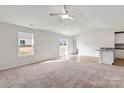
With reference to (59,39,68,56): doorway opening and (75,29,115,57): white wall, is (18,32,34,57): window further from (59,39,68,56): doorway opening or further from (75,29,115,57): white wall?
(75,29,115,57): white wall

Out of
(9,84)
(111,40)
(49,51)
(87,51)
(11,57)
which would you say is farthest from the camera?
(87,51)

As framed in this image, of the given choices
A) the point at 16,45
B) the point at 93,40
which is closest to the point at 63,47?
the point at 93,40

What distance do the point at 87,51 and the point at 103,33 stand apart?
2.32m

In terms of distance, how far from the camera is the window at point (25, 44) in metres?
5.89

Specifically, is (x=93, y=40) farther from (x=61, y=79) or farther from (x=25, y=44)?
(x=61, y=79)

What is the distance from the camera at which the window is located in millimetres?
5887

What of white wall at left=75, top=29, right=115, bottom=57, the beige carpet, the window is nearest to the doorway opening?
white wall at left=75, top=29, right=115, bottom=57

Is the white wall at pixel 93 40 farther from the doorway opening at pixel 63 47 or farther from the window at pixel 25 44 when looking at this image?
the window at pixel 25 44

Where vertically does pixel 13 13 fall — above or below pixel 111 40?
above

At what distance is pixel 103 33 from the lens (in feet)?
30.1

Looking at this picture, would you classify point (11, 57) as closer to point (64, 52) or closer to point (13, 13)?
point (13, 13)
